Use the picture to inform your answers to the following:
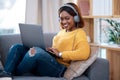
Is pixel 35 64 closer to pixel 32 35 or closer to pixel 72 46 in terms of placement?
pixel 32 35

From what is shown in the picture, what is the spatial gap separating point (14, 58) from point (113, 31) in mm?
1209

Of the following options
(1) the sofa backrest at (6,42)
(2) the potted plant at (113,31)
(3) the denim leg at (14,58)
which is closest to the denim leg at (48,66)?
(3) the denim leg at (14,58)

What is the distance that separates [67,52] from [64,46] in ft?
0.41

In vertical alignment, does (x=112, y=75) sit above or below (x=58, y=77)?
below

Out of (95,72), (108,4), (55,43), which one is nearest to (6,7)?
(55,43)

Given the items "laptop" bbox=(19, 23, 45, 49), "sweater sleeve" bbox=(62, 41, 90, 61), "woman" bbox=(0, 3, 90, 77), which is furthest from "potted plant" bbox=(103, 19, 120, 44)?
"laptop" bbox=(19, 23, 45, 49)

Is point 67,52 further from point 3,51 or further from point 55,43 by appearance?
point 3,51

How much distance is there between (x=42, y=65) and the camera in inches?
77.5

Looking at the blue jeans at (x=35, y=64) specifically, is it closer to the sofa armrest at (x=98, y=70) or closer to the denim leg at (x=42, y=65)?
the denim leg at (x=42, y=65)

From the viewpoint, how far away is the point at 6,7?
2.93m

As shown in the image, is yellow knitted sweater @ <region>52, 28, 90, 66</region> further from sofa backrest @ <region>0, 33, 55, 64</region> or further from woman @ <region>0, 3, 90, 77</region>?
sofa backrest @ <region>0, 33, 55, 64</region>

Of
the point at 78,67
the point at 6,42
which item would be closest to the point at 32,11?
the point at 6,42

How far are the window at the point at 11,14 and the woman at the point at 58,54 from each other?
916mm

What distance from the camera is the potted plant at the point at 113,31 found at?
8.32 ft
